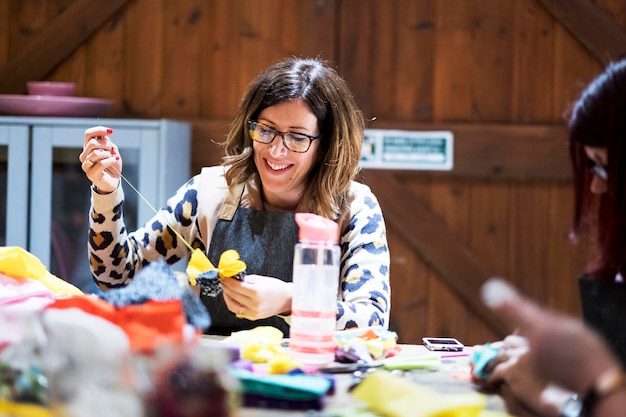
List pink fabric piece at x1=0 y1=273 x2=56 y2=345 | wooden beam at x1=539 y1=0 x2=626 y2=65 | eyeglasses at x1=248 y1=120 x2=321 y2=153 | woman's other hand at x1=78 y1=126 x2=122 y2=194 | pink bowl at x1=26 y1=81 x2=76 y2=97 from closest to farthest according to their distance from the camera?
pink fabric piece at x1=0 y1=273 x2=56 y2=345
woman's other hand at x1=78 y1=126 x2=122 y2=194
eyeglasses at x1=248 y1=120 x2=321 y2=153
pink bowl at x1=26 y1=81 x2=76 y2=97
wooden beam at x1=539 y1=0 x2=626 y2=65

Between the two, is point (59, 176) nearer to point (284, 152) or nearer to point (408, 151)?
point (408, 151)

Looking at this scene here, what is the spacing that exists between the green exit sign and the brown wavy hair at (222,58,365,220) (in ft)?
5.91

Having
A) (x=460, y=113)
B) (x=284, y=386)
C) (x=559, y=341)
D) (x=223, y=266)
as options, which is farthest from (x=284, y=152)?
(x=460, y=113)

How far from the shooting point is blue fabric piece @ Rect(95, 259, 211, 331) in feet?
5.05

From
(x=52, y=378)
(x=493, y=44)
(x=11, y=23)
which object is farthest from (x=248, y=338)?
(x=11, y=23)

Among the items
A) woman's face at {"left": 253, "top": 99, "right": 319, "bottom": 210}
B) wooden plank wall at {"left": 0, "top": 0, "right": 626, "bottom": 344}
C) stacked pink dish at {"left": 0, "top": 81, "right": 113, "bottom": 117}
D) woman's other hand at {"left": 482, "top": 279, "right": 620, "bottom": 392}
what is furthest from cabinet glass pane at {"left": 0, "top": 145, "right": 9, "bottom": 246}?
woman's other hand at {"left": 482, "top": 279, "right": 620, "bottom": 392}

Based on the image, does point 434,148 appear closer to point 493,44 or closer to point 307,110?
point 493,44

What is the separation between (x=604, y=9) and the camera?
166 inches

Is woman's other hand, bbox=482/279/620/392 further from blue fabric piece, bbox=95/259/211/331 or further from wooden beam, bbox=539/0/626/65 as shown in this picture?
wooden beam, bbox=539/0/626/65

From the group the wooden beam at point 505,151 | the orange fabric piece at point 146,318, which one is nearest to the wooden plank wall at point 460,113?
the wooden beam at point 505,151

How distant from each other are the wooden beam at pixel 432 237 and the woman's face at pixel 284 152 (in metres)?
1.90

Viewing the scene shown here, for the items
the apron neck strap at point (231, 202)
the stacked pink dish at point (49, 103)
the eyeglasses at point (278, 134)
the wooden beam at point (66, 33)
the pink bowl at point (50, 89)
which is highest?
the wooden beam at point (66, 33)

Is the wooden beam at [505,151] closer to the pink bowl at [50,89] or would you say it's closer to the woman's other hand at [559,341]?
the pink bowl at [50,89]

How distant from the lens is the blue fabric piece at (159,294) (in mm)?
1539
